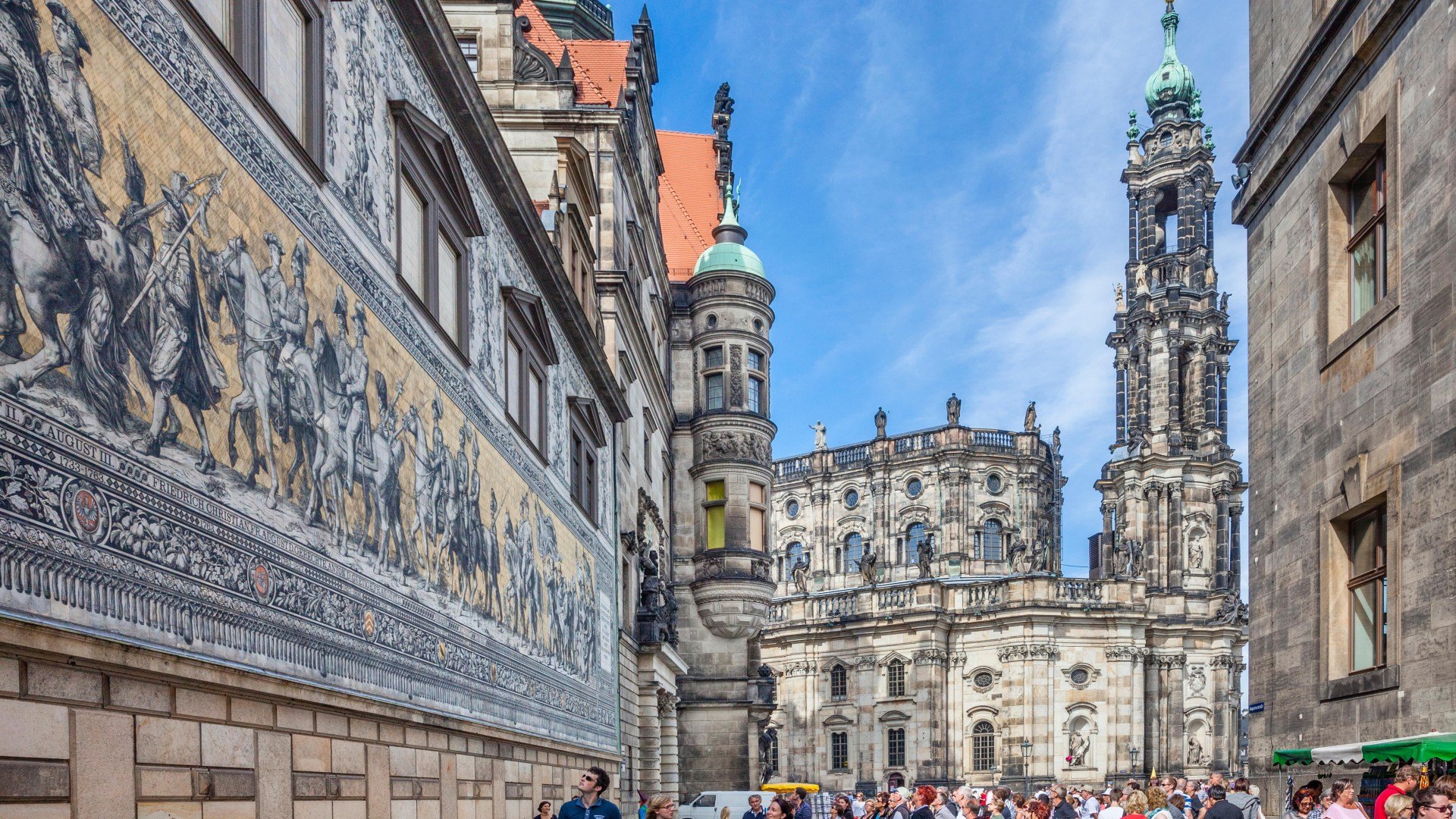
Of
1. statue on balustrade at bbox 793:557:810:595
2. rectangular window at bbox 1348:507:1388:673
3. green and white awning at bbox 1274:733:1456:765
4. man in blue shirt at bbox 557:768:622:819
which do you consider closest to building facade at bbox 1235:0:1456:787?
rectangular window at bbox 1348:507:1388:673

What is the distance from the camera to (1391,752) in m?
9.15

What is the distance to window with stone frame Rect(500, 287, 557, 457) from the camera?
1407 cm

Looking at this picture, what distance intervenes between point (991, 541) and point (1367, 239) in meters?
51.8

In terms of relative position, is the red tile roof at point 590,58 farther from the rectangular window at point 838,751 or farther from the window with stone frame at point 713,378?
the rectangular window at point 838,751

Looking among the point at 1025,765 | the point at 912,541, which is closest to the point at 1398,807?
the point at 1025,765

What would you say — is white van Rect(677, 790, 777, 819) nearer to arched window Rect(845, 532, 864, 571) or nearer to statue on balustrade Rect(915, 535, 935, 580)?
statue on balustrade Rect(915, 535, 935, 580)

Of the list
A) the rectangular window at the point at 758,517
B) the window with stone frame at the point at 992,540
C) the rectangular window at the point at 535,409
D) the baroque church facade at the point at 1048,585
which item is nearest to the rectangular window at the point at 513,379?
the rectangular window at the point at 535,409

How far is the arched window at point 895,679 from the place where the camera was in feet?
184

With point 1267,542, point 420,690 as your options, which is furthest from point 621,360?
point 420,690

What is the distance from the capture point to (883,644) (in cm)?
5669

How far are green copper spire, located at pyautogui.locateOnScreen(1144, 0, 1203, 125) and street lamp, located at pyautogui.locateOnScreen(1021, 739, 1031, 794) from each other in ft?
106

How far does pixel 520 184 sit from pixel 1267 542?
9073mm

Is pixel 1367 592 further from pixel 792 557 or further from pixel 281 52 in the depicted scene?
pixel 792 557

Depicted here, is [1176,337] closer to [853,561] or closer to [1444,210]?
[853,561]
